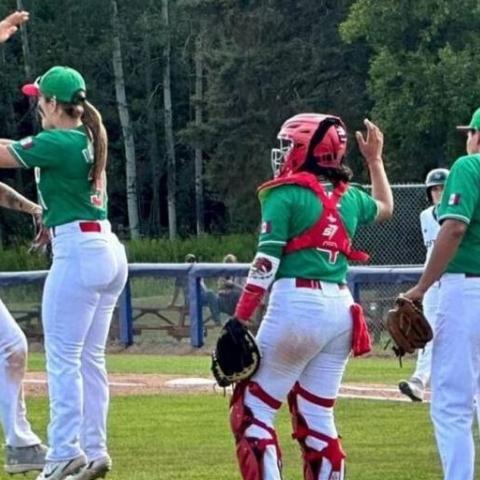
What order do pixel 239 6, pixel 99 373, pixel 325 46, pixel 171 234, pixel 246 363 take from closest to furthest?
pixel 246 363, pixel 99 373, pixel 325 46, pixel 239 6, pixel 171 234

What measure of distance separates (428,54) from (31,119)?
21.8m

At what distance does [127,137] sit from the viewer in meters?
61.8

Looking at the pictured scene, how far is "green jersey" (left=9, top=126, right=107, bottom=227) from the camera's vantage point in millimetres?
8680

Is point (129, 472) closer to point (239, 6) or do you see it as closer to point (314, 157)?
point (314, 157)

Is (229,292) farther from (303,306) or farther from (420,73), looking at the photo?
(420,73)

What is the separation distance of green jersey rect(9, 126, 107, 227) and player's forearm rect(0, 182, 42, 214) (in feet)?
2.05

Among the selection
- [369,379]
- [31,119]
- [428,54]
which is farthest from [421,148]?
[369,379]

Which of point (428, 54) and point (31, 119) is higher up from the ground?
point (428, 54)

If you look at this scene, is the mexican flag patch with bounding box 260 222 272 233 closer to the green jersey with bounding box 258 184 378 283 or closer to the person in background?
the green jersey with bounding box 258 184 378 283

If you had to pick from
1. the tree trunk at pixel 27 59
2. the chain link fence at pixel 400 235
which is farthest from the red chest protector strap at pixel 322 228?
the tree trunk at pixel 27 59

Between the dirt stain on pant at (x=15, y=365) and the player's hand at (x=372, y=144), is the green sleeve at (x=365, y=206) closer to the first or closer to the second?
the player's hand at (x=372, y=144)

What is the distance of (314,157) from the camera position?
8117mm

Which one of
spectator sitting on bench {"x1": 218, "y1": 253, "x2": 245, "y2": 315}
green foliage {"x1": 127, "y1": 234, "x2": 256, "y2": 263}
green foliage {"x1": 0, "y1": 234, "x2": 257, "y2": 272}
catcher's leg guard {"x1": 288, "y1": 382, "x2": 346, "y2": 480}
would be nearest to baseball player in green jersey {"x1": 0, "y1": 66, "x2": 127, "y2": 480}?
catcher's leg guard {"x1": 288, "y1": 382, "x2": 346, "y2": 480}

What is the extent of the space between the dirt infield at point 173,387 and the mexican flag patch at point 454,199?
727 cm
